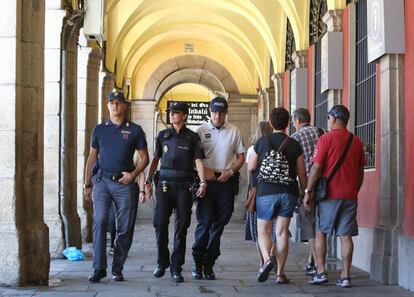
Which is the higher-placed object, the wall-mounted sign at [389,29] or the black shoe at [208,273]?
the wall-mounted sign at [389,29]

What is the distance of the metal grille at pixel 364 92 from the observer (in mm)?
11008

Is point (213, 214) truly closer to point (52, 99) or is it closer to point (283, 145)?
point (283, 145)

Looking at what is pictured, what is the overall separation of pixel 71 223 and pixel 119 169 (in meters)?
3.94

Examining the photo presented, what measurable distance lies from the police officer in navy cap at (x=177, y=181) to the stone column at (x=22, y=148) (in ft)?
3.55

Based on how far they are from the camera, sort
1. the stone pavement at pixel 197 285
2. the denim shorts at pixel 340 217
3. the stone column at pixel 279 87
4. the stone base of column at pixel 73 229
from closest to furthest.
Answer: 1. the stone pavement at pixel 197 285
2. the denim shorts at pixel 340 217
3. the stone base of column at pixel 73 229
4. the stone column at pixel 279 87

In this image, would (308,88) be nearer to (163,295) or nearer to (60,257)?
(60,257)

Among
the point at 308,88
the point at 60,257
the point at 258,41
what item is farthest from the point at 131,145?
the point at 258,41

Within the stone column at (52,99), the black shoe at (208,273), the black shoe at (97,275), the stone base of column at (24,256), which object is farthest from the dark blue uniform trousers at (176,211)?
the stone column at (52,99)

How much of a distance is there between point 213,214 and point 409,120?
207 centimetres

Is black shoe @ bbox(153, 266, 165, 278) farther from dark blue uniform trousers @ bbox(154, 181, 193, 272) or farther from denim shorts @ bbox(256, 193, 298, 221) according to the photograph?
denim shorts @ bbox(256, 193, 298, 221)

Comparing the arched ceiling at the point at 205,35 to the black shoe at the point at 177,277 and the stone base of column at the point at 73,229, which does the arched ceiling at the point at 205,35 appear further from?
the black shoe at the point at 177,277

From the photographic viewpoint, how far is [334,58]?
12.9 metres

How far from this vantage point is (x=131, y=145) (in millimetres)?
8430

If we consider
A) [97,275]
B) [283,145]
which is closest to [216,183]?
[283,145]
